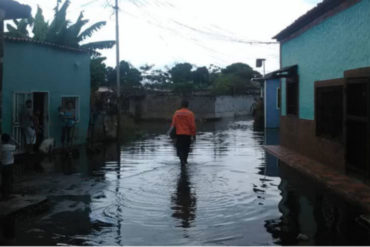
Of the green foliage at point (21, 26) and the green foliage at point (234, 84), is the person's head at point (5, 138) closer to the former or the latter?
the green foliage at point (21, 26)

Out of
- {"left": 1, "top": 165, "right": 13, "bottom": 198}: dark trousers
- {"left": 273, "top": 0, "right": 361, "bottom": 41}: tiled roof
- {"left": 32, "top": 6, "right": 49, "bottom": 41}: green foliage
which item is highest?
{"left": 32, "top": 6, "right": 49, "bottom": 41}: green foliage

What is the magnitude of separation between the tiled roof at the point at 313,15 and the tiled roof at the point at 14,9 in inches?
263

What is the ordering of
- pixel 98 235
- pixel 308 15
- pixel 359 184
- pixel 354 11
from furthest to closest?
pixel 308 15 < pixel 354 11 < pixel 359 184 < pixel 98 235

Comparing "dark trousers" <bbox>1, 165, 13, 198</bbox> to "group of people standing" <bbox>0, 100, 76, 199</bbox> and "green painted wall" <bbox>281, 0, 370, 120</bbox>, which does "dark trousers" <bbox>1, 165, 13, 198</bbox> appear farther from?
"green painted wall" <bbox>281, 0, 370, 120</bbox>

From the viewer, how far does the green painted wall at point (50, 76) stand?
13.9 m

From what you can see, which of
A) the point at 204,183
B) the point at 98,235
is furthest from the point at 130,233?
the point at 204,183

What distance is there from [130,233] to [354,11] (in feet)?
23.0

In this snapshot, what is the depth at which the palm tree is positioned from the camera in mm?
19875

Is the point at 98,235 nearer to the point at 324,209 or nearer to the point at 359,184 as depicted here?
the point at 324,209

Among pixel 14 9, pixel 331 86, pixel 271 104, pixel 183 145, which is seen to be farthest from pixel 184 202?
pixel 271 104

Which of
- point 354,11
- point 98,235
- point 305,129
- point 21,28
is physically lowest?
point 98,235

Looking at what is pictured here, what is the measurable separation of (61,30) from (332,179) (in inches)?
555

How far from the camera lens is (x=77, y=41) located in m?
20.5

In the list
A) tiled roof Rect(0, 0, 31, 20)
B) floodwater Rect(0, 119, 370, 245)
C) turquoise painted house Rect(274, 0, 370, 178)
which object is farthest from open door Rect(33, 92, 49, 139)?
turquoise painted house Rect(274, 0, 370, 178)
